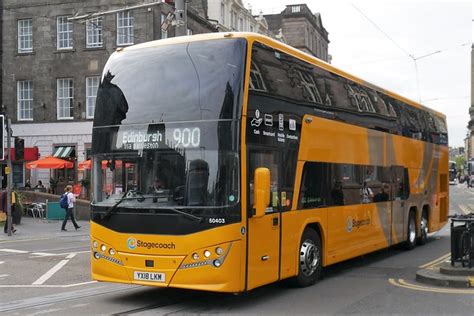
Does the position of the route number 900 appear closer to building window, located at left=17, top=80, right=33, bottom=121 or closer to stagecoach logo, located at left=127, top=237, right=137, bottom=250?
stagecoach logo, located at left=127, top=237, right=137, bottom=250

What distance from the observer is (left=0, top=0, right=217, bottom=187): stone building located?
36781mm

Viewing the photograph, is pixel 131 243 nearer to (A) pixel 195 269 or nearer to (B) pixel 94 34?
(A) pixel 195 269

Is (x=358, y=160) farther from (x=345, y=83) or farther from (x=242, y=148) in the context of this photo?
(x=242, y=148)

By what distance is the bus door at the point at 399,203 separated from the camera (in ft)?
44.6

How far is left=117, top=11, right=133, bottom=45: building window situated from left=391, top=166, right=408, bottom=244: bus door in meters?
26.0

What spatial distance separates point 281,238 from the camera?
8602 mm

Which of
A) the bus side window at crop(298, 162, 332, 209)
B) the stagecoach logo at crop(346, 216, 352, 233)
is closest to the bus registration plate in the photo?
the bus side window at crop(298, 162, 332, 209)

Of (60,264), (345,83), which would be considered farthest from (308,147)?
(60,264)

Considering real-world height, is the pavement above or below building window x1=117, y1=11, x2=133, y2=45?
below

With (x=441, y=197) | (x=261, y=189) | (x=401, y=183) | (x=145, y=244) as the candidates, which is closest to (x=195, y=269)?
(x=145, y=244)

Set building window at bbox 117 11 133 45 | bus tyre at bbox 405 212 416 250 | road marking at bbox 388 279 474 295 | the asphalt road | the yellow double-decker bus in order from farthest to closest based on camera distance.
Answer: building window at bbox 117 11 133 45 → bus tyre at bbox 405 212 416 250 → road marking at bbox 388 279 474 295 → the asphalt road → the yellow double-decker bus

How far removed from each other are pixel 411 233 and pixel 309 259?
6.43 metres

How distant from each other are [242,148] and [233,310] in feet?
7.34

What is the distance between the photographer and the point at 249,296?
8.92m
